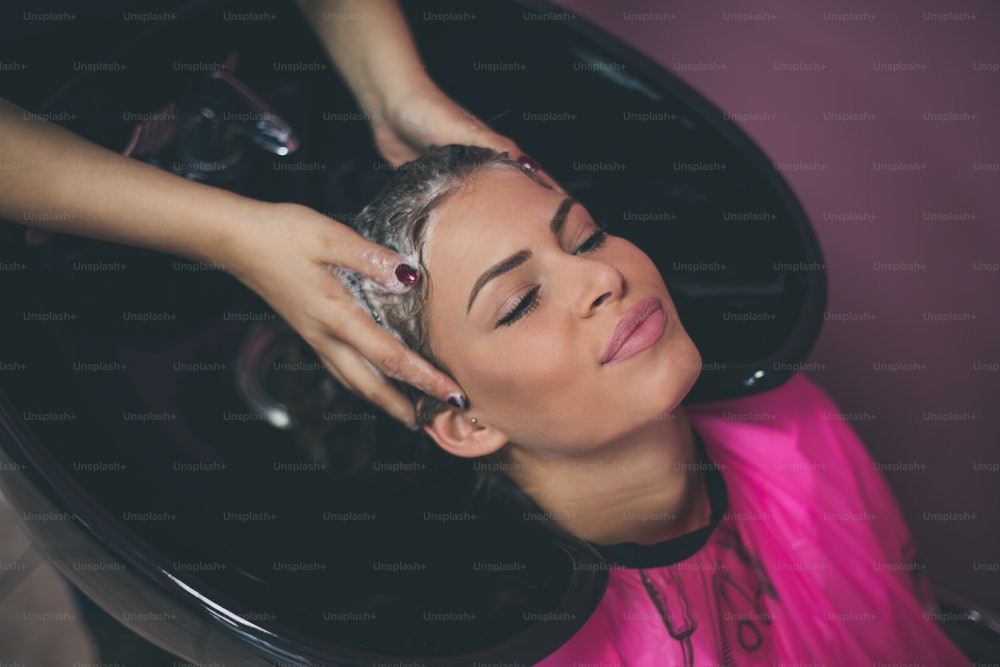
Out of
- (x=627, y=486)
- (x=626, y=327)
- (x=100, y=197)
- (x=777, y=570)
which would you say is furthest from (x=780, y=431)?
(x=100, y=197)

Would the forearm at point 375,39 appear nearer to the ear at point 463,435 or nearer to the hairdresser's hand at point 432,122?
the hairdresser's hand at point 432,122

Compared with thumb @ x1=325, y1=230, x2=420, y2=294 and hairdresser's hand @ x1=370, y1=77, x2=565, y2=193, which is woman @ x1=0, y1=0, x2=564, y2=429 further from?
hairdresser's hand @ x1=370, y1=77, x2=565, y2=193

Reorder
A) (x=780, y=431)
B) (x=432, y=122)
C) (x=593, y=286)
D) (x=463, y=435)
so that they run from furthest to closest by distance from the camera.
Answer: (x=780, y=431) → (x=432, y=122) → (x=463, y=435) → (x=593, y=286)

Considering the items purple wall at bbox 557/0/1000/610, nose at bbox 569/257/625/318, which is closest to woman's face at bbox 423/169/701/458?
nose at bbox 569/257/625/318

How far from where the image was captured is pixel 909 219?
69.9 inches

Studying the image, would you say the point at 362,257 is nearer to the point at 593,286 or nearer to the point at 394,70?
the point at 593,286

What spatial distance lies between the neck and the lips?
157mm

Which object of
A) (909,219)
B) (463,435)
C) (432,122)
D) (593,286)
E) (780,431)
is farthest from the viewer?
(909,219)

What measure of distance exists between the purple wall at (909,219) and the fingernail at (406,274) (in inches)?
49.1

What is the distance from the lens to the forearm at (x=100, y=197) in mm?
903

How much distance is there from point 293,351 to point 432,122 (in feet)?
1.53

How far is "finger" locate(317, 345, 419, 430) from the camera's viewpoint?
3.29ft

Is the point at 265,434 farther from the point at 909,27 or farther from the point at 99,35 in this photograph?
the point at 909,27

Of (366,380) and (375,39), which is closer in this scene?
(366,380)
